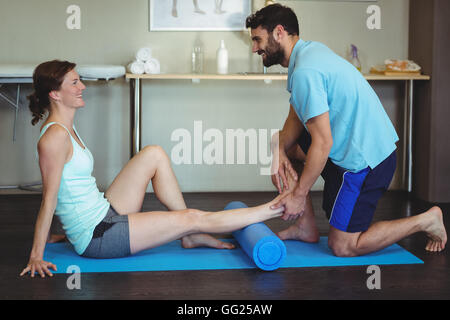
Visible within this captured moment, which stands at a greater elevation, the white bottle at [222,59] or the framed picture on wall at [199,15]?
the framed picture on wall at [199,15]

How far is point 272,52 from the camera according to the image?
2.10 meters

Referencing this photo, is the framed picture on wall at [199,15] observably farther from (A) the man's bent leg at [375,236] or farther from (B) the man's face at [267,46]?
(A) the man's bent leg at [375,236]

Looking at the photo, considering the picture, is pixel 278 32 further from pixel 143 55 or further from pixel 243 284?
pixel 143 55

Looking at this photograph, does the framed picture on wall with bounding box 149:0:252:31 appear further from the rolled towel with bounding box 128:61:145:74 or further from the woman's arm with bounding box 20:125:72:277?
the woman's arm with bounding box 20:125:72:277

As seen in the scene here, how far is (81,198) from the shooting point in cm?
196

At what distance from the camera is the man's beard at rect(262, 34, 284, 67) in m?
2.09

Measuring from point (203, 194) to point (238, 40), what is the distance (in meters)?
1.17

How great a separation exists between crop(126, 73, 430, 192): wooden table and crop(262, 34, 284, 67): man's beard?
1.36 meters

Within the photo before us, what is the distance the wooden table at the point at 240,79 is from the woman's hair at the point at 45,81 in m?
1.46

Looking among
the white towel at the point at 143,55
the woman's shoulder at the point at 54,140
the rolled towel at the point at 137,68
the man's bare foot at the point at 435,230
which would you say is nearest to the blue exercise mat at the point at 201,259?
the man's bare foot at the point at 435,230

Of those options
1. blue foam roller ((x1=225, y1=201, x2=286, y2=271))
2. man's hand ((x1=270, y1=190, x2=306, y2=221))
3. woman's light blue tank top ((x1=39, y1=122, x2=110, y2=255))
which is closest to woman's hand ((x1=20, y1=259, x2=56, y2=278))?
woman's light blue tank top ((x1=39, y1=122, x2=110, y2=255))

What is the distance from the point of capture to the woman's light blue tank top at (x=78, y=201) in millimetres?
1940

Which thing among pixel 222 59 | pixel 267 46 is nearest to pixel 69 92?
pixel 267 46
